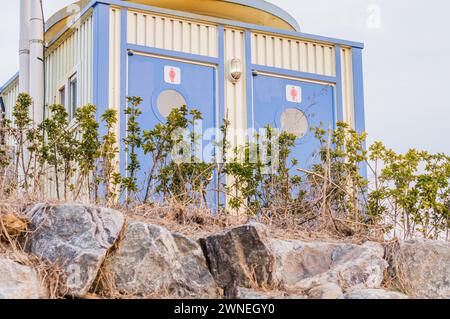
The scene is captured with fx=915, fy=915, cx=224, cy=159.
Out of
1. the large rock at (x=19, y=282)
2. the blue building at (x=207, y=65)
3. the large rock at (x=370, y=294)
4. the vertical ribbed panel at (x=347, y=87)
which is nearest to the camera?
the large rock at (x=19, y=282)

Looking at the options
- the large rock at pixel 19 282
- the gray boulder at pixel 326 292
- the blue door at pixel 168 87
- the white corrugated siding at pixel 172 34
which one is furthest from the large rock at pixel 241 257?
the white corrugated siding at pixel 172 34

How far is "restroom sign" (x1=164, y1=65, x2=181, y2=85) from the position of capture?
44.7 feet

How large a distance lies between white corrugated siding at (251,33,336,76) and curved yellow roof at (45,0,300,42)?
0.84 meters

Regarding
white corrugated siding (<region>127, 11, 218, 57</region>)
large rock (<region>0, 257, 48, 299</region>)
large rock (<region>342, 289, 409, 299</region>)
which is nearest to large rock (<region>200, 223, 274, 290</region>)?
large rock (<region>342, 289, 409, 299</region>)

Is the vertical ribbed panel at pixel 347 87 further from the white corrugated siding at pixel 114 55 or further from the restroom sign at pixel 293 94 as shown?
the white corrugated siding at pixel 114 55

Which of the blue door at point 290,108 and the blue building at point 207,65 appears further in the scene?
the blue door at point 290,108

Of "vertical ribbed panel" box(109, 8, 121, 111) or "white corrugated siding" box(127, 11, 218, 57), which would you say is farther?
"white corrugated siding" box(127, 11, 218, 57)

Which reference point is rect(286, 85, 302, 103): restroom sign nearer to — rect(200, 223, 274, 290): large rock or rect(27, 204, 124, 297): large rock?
rect(200, 223, 274, 290): large rock

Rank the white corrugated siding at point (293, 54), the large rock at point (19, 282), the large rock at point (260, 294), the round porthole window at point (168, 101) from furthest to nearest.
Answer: the white corrugated siding at point (293, 54) < the round porthole window at point (168, 101) < the large rock at point (260, 294) < the large rock at point (19, 282)

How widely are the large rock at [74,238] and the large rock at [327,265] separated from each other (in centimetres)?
142

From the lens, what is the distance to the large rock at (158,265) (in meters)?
7.06

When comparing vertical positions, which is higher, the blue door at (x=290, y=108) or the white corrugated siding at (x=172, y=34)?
the white corrugated siding at (x=172, y=34)

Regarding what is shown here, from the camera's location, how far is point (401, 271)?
25.4ft
